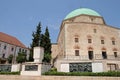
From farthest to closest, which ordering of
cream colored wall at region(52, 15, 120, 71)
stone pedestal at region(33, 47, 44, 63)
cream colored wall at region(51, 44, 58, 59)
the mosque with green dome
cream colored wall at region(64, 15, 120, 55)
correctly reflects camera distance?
1. cream colored wall at region(51, 44, 58, 59)
2. cream colored wall at region(64, 15, 120, 55)
3. cream colored wall at region(52, 15, 120, 71)
4. the mosque with green dome
5. stone pedestal at region(33, 47, 44, 63)

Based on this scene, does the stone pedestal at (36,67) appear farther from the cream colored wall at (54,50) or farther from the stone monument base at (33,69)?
the cream colored wall at (54,50)

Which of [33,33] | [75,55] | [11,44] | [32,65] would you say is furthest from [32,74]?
[11,44]

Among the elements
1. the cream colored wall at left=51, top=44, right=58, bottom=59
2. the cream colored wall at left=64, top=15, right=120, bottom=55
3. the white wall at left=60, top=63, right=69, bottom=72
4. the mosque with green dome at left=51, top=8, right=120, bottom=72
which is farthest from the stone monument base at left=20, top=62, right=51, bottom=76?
the cream colored wall at left=51, top=44, right=58, bottom=59

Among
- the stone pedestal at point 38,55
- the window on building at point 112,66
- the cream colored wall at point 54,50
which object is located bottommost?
the window on building at point 112,66

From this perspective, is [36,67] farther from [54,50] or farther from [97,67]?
[54,50]

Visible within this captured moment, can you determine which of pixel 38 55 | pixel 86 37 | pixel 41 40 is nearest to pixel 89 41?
pixel 86 37

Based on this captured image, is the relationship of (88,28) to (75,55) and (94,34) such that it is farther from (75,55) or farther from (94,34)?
(75,55)

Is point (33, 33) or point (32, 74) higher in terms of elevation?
point (33, 33)

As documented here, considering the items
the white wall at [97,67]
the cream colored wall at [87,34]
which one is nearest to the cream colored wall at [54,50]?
the cream colored wall at [87,34]

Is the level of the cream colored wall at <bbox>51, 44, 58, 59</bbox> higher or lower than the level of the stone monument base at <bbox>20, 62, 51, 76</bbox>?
higher

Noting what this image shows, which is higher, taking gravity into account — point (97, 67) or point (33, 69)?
point (97, 67)

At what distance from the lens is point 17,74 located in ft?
47.5

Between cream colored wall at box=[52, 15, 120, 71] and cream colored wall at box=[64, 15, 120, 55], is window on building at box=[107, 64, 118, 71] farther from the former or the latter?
cream colored wall at box=[64, 15, 120, 55]

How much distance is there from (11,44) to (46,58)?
16.8 m
